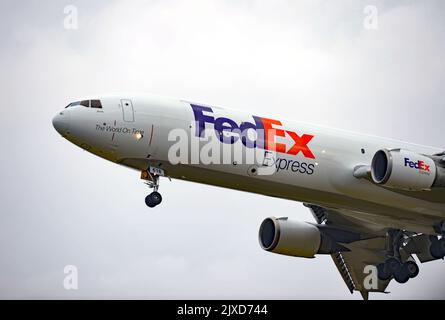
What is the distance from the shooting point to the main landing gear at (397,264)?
3912 centimetres

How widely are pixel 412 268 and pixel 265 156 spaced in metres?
9.39

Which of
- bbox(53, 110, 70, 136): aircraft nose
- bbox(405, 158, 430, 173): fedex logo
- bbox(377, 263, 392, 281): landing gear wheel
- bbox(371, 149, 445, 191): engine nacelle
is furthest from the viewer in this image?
bbox(377, 263, 392, 281): landing gear wheel

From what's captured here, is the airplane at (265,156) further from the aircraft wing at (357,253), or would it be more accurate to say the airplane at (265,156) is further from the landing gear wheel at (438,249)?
the aircraft wing at (357,253)

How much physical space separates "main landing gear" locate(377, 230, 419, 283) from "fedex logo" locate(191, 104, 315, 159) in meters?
7.09

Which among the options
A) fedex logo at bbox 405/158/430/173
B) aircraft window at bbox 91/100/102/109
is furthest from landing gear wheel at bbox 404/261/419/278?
aircraft window at bbox 91/100/102/109

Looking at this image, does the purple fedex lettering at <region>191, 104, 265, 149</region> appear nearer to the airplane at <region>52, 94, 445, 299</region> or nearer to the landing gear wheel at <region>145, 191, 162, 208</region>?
the airplane at <region>52, 94, 445, 299</region>

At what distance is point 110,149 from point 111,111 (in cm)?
129

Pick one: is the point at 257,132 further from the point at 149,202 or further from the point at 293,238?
the point at 293,238

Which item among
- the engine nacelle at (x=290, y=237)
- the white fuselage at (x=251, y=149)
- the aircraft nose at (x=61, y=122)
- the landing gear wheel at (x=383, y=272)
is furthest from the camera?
the landing gear wheel at (x=383, y=272)

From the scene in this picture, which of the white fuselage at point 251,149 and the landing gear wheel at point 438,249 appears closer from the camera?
the white fuselage at point 251,149

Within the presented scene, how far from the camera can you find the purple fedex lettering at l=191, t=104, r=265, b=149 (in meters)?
33.1

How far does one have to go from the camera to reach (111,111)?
32.7 meters

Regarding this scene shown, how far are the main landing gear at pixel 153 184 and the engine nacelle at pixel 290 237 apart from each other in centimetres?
755

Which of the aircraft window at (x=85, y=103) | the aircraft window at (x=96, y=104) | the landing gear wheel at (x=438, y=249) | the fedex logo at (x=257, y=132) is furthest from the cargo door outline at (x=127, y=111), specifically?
the landing gear wheel at (x=438, y=249)
